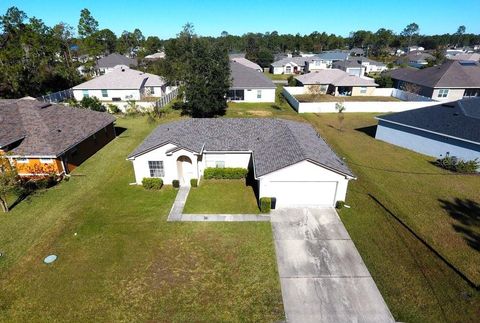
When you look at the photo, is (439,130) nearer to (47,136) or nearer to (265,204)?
(265,204)

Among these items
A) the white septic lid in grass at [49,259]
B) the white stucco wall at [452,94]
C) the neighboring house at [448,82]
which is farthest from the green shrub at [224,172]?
the white stucco wall at [452,94]

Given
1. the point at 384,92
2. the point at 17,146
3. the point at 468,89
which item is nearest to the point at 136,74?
the point at 17,146

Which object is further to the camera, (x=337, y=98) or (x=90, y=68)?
(x=90, y=68)

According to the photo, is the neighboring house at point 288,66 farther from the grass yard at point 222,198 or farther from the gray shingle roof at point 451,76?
the grass yard at point 222,198

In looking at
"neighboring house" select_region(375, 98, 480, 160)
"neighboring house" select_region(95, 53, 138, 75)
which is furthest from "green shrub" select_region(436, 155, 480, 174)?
"neighboring house" select_region(95, 53, 138, 75)

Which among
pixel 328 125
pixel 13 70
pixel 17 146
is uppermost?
pixel 13 70

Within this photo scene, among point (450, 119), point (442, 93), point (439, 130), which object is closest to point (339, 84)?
point (442, 93)

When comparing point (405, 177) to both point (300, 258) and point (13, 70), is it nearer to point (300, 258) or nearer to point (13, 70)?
point (300, 258)
